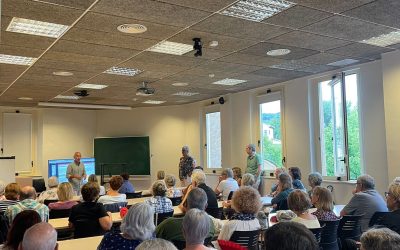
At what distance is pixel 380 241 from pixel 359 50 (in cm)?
473

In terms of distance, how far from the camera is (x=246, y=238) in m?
3.07

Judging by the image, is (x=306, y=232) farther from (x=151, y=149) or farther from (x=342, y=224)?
(x=151, y=149)

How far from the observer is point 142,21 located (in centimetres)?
406

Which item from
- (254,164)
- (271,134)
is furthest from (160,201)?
(271,134)

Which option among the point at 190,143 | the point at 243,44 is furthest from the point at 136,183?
the point at 243,44

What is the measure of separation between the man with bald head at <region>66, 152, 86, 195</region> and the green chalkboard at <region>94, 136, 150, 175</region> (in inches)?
101

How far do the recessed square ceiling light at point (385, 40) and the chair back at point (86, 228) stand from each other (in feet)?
13.9

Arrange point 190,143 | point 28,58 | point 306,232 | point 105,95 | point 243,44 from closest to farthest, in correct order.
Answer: point 306,232 < point 243,44 < point 28,58 < point 105,95 < point 190,143

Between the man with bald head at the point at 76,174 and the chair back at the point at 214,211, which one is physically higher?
the man with bald head at the point at 76,174

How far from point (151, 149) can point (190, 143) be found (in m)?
1.31

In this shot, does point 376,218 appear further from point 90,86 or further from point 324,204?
point 90,86

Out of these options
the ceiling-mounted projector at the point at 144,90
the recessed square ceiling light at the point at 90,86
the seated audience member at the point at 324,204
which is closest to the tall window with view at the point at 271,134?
the ceiling-mounted projector at the point at 144,90

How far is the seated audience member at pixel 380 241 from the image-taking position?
1.51m

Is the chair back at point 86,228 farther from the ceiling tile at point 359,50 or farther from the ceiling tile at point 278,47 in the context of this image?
the ceiling tile at point 359,50
